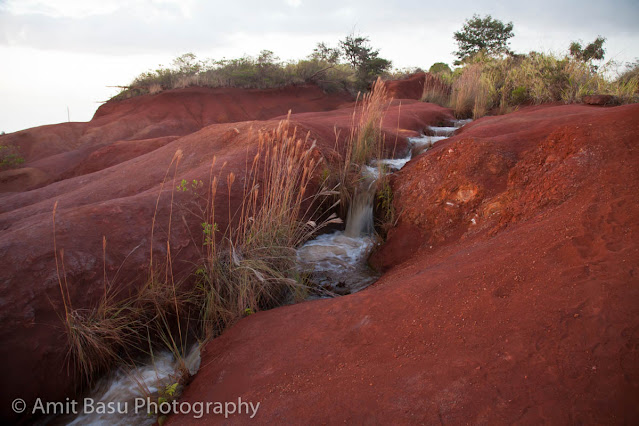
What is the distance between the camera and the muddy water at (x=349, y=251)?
13.0 feet

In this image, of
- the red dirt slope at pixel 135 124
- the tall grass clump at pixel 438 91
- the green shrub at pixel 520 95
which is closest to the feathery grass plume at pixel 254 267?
the red dirt slope at pixel 135 124

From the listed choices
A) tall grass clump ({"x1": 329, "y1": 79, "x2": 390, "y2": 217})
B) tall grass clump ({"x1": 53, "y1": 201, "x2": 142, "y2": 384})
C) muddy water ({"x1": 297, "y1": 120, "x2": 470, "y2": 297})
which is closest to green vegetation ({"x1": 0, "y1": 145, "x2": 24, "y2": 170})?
tall grass clump ({"x1": 329, "y1": 79, "x2": 390, "y2": 217})

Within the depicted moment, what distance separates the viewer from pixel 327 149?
539 centimetres

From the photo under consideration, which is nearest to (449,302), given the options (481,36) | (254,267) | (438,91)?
(254,267)

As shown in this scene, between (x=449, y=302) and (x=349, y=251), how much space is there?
8.47ft

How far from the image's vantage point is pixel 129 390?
→ 2.61 m

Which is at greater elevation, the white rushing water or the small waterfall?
the small waterfall

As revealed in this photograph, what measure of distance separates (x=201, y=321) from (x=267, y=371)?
3.80ft

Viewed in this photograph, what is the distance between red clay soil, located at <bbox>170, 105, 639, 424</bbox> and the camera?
140 centimetres

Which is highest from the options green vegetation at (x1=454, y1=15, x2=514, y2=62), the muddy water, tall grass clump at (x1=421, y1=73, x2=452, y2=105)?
green vegetation at (x1=454, y1=15, x2=514, y2=62)

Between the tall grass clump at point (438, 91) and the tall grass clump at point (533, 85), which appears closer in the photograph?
the tall grass clump at point (533, 85)

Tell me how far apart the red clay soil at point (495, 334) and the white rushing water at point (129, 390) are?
0.32 meters

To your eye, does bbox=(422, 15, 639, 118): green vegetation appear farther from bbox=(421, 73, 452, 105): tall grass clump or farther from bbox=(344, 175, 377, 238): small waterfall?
bbox=(344, 175, 377, 238): small waterfall

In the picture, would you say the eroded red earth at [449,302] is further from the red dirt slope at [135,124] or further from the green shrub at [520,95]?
the red dirt slope at [135,124]
